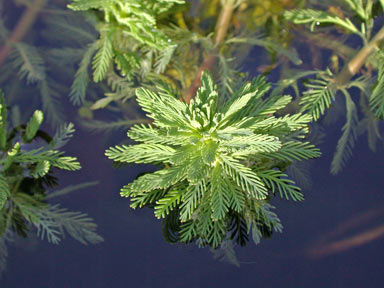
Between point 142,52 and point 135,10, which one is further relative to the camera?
point 142,52

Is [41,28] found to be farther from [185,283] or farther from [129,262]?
[185,283]

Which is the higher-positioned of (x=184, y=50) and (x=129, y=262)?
(x=184, y=50)

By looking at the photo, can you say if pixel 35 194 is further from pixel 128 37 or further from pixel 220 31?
pixel 220 31

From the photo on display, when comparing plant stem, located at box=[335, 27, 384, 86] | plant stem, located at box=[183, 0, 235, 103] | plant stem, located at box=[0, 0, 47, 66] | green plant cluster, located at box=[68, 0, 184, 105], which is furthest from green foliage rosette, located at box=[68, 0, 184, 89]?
plant stem, located at box=[335, 27, 384, 86]

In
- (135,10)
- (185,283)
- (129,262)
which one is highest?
(135,10)

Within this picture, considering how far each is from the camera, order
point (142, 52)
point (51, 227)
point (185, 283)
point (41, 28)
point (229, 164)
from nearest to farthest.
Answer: point (229, 164) → point (185, 283) → point (51, 227) → point (142, 52) → point (41, 28)

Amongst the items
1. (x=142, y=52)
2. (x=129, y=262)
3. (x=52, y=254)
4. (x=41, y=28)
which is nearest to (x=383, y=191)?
(x=129, y=262)
